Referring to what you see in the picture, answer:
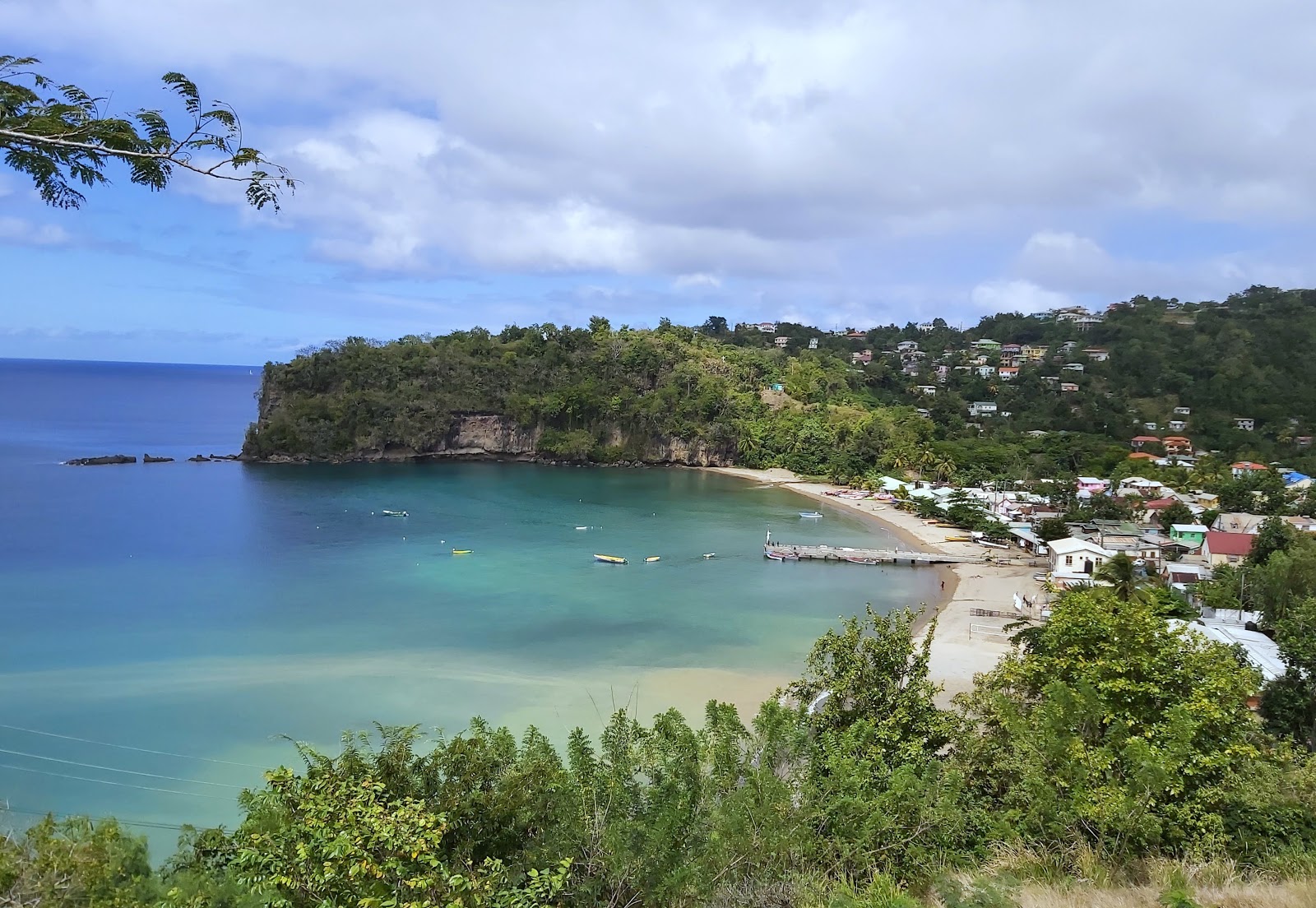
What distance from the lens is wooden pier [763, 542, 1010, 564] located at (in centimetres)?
3244

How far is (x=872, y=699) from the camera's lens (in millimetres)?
9172

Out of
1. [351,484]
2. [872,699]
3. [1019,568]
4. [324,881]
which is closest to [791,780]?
[872,699]

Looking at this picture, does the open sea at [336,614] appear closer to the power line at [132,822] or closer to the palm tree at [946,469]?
the power line at [132,822]

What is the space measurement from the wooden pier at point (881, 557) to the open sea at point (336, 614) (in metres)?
1.29

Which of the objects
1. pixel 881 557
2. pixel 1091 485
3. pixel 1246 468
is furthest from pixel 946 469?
pixel 881 557

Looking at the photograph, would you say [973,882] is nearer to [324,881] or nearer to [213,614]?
[324,881]

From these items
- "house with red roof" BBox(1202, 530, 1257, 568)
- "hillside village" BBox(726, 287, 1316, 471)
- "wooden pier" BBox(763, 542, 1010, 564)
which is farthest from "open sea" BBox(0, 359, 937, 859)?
"hillside village" BBox(726, 287, 1316, 471)

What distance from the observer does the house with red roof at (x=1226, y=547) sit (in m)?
27.6

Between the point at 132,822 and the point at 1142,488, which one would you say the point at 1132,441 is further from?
the point at 132,822

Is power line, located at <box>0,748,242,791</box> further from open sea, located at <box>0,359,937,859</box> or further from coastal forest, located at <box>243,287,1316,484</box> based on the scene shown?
coastal forest, located at <box>243,287,1316,484</box>

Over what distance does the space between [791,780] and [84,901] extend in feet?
19.6

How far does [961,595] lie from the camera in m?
27.2

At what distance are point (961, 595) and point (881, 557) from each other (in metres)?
5.60

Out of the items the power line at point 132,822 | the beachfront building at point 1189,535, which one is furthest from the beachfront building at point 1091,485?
the power line at point 132,822
